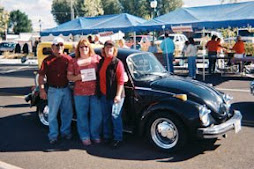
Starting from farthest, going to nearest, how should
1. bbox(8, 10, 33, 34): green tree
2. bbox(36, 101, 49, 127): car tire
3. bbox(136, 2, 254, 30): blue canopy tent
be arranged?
bbox(8, 10, 33, 34): green tree
bbox(136, 2, 254, 30): blue canopy tent
bbox(36, 101, 49, 127): car tire

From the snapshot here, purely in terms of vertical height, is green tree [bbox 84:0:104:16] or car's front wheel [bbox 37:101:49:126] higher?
green tree [bbox 84:0:104:16]

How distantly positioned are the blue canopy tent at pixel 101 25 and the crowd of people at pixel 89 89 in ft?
35.7

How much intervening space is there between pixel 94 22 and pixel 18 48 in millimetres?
19278

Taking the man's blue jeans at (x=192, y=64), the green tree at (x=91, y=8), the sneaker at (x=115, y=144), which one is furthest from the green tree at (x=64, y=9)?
the sneaker at (x=115, y=144)

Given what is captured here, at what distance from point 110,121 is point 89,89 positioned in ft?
2.23

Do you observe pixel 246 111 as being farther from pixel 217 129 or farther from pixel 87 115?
pixel 87 115

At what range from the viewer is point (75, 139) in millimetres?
5980

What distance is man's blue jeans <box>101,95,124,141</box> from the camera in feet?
17.4

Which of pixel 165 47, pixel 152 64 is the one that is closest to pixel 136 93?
pixel 152 64

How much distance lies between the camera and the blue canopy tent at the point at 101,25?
16562 millimetres

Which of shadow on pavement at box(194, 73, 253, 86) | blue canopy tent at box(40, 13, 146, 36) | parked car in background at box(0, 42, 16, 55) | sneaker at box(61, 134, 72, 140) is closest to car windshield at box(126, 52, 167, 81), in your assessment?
sneaker at box(61, 134, 72, 140)

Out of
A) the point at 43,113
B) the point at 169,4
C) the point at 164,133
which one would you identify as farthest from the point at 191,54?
the point at 169,4

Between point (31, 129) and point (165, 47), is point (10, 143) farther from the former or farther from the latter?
point (165, 47)

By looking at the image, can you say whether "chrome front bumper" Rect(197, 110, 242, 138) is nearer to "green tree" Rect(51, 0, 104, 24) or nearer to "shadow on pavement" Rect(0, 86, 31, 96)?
"shadow on pavement" Rect(0, 86, 31, 96)
